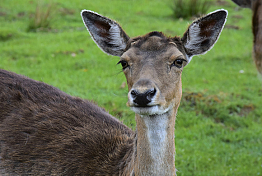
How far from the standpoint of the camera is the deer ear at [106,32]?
11.6ft

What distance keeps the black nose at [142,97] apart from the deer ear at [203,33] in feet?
3.11

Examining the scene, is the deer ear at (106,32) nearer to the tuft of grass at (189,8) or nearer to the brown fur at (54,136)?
the brown fur at (54,136)

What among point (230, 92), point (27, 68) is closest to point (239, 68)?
point (230, 92)

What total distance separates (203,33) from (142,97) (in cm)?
122

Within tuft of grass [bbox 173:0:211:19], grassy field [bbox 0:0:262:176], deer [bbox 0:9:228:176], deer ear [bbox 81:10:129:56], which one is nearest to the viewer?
deer [bbox 0:9:228:176]

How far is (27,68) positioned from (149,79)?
6187mm

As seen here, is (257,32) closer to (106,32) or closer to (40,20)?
(106,32)

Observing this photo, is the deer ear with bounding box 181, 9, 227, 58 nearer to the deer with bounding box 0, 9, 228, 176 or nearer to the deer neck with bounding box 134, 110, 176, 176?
the deer with bounding box 0, 9, 228, 176

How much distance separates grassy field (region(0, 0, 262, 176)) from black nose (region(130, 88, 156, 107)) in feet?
4.50

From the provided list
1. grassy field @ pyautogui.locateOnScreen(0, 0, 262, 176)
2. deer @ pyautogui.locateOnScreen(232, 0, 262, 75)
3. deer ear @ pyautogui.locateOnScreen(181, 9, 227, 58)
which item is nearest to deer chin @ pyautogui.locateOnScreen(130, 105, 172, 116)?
deer ear @ pyautogui.locateOnScreen(181, 9, 227, 58)

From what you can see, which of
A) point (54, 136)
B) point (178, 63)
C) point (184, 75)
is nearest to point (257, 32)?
point (178, 63)

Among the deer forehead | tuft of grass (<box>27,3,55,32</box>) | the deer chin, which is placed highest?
the deer forehead

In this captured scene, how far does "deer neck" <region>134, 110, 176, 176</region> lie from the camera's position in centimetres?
309

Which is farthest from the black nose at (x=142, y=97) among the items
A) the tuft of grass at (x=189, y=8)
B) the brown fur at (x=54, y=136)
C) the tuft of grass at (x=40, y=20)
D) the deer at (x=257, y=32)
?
the tuft of grass at (x=189, y=8)
